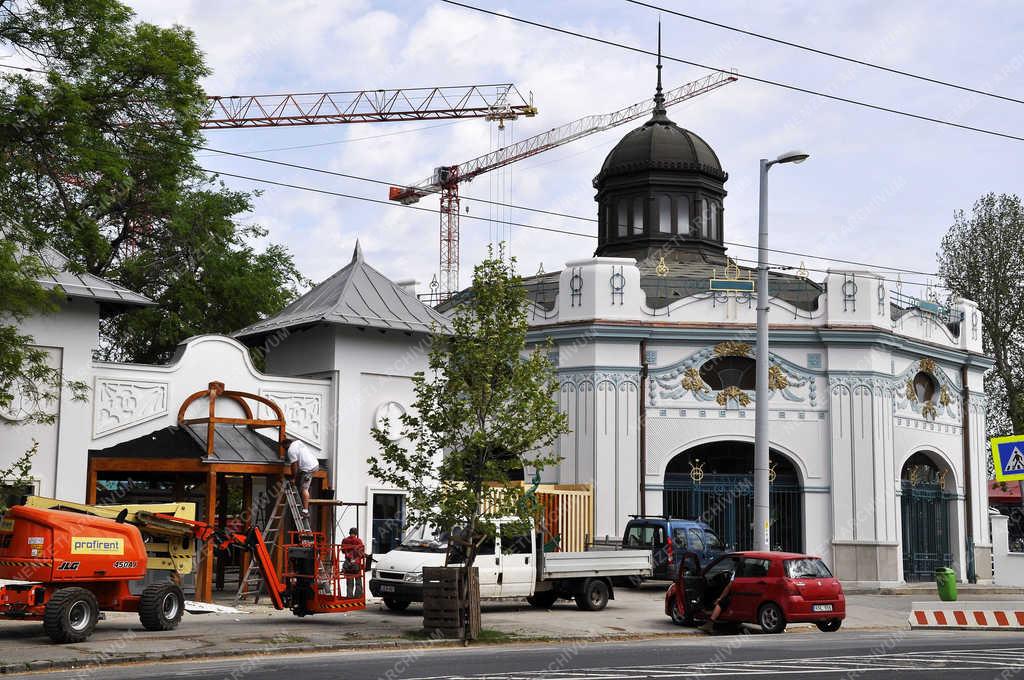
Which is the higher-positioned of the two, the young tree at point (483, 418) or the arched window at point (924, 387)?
the arched window at point (924, 387)

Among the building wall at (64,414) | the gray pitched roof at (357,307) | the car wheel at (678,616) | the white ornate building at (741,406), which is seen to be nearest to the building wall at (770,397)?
the white ornate building at (741,406)

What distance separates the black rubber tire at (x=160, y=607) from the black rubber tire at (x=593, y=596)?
847cm

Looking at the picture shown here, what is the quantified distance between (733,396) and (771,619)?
12799mm

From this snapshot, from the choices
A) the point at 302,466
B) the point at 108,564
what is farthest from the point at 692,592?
the point at 108,564

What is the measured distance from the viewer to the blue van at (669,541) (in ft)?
93.0

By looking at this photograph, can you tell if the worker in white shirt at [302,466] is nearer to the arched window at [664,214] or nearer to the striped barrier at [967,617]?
the striped barrier at [967,617]

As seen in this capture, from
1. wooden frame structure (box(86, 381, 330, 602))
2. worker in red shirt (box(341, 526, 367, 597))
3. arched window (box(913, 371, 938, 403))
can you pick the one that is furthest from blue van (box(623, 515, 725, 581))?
arched window (box(913, 371, 938, 403))

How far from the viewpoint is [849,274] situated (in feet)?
110

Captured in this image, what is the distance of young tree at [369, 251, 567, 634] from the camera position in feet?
63.3

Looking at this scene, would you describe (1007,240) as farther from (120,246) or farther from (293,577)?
(293,577)

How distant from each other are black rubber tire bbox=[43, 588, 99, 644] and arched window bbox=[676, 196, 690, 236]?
25844 millimetres

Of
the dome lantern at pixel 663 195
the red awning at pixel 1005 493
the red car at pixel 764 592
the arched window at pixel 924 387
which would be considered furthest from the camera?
the red awning at pixel 1005 493

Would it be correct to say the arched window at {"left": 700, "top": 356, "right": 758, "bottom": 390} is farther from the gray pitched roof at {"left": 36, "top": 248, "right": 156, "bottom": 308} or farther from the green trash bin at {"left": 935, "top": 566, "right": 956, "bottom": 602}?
the gray pitched roof at {"left": 36, "top": 248, "right": 156, "bottom": 308}

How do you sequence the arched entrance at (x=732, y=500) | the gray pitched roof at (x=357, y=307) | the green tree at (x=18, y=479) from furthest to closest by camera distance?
the arched entrance at (x=732, y=500)
the gray pitched roof at (x=357, y=307)
the green tree at (x=18, y=479)
